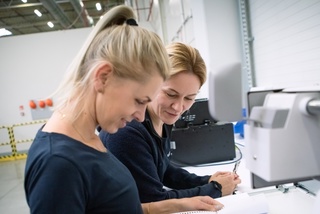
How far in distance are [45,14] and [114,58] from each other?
10.2m

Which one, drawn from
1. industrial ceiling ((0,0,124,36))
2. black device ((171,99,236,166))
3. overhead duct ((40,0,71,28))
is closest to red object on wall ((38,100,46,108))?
overhead duct ((40,0,71,28))

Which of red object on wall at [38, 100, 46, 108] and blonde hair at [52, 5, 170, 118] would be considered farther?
red object on wall at [38, 100, 46, 108]

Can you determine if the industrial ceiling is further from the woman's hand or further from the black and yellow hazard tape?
the woman's hand

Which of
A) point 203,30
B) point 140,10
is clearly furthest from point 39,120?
point 203,30

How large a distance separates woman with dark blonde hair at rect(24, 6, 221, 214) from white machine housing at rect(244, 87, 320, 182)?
27cm

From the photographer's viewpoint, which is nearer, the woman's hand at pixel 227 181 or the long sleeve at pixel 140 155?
the long sleeve at pixel 140 155

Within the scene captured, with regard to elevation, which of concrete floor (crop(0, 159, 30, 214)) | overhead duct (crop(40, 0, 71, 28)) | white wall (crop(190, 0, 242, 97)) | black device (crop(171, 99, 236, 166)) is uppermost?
overhead duct (crop(40, 0, 71, 28))

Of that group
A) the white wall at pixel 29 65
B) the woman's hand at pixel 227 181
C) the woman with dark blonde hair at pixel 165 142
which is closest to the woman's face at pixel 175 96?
the woman with dark blonde hair at pixel 165 142

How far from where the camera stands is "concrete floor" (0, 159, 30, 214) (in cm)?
310

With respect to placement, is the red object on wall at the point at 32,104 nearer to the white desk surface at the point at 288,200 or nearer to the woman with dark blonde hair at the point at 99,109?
the white desk surface at the point at 288,200

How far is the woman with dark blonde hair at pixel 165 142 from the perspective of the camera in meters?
0.93

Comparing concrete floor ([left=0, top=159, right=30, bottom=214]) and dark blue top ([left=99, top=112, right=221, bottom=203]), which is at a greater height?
dark blue top ([left=99, top=112, right=221, bottom=203])

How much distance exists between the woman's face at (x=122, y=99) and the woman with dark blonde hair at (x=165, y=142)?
0.74ft

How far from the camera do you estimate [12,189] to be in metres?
3.81
